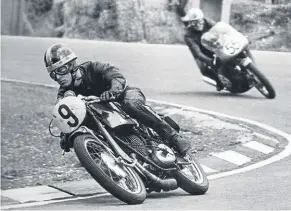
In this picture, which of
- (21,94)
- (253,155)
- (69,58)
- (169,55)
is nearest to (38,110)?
(21,94)

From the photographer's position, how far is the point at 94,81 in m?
7.69

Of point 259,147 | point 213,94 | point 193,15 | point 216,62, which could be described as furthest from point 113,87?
point 213,94

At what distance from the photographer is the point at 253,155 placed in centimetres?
959

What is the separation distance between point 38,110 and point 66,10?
2165 mm

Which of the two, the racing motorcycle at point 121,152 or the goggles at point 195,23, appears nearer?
the racing motorcycle at point 121,152

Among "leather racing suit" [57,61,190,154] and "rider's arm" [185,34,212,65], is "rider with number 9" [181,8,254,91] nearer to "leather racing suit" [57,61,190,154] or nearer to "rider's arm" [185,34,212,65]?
"rider's arm" [185,34,212,65]

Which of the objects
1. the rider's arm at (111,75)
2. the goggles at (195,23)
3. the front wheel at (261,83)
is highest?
the rider's arm at (111,75)

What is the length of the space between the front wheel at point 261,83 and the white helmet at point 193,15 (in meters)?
1.07

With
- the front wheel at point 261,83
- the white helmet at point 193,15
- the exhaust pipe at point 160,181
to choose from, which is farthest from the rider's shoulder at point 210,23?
the exhaust pipe at point 160,181

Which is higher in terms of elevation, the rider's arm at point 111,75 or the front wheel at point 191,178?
the rider's arm at point 111,75

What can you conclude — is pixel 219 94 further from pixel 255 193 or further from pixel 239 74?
pixel 255 193

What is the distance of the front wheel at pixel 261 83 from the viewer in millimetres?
11883

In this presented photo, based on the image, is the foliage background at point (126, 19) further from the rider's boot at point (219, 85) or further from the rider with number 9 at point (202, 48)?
the rider's boot at point (219, 85)

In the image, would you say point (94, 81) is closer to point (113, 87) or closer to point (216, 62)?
point (113, 87)
